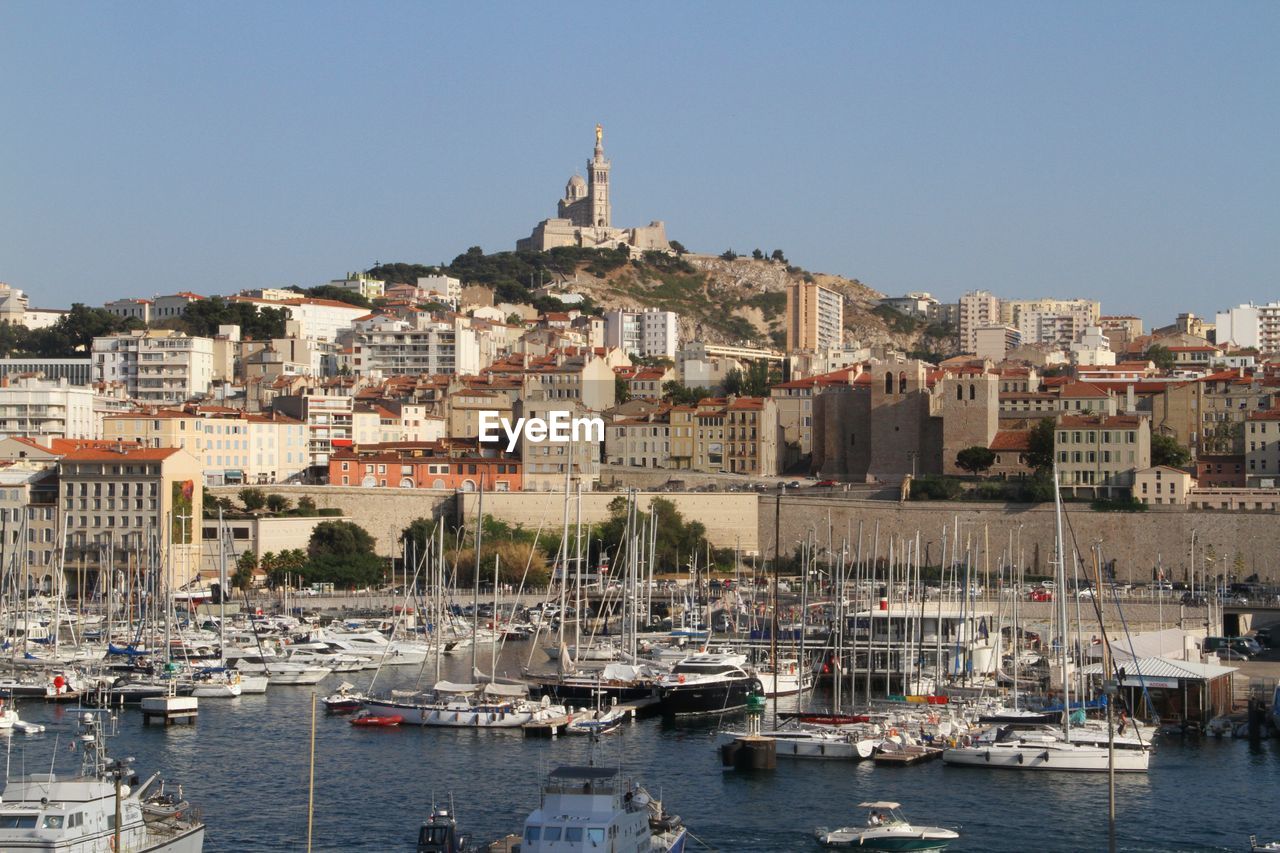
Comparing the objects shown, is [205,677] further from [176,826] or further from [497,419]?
[497,419]

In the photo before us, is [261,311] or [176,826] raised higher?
[261,311]

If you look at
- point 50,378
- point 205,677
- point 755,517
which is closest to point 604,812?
point 205,677

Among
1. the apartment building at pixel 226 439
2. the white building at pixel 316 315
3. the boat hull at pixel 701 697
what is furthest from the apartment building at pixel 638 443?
the boat hull at pixel 701 697

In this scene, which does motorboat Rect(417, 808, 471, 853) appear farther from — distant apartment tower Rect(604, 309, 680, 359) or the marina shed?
distant apartment tower Rect(604, 309, 680, 359)

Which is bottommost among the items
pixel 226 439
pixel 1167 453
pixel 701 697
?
pixel 701 697

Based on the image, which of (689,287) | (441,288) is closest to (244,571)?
(441,288)

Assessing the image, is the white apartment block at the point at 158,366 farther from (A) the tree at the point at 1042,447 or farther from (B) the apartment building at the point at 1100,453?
(B) the apartment building at the point at 1100,453

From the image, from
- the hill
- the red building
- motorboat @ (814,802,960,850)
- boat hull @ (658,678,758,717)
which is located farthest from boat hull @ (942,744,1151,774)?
the hill

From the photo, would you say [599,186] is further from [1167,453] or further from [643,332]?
[1167,453]
